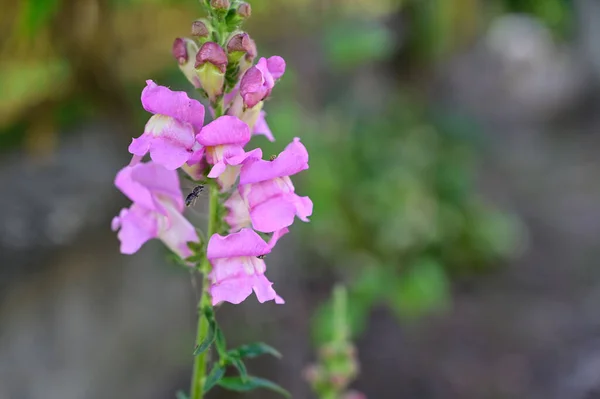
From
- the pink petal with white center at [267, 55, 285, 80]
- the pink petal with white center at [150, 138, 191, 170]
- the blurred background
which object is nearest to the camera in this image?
the pink petal with white center at [150, 138, 191, 170]

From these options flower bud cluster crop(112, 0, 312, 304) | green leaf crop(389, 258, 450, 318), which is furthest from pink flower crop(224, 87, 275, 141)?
green leaf crop(389, 258, 450, 318)

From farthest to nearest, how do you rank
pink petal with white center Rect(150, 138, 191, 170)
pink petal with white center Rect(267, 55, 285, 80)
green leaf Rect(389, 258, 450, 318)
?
green leaf Rect(389, 258, 450, 318) < pink petal with white center Rect(267, 55, 285, 80) < pink petal with white center Rect(150, 138, 191, 170)

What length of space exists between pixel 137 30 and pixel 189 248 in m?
1.62

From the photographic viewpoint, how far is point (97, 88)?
2172 mm

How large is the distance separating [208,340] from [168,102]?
0.85ft

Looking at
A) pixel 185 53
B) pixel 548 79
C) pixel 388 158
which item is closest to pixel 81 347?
pixel 185 53

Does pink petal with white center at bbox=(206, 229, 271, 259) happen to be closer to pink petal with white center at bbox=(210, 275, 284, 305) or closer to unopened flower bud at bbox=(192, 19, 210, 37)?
pink petal with white center at bbox=(210, 275, 284, 305)

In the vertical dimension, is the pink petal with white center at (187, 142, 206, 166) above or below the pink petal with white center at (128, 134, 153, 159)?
above

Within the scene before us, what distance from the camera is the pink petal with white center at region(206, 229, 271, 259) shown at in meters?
0.68

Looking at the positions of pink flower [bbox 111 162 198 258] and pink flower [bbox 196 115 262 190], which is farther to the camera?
pink flower [bbox 111 162 198 258]

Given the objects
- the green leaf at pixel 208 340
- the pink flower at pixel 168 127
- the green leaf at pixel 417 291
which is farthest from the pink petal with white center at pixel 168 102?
the green leaf at pixel 417 291

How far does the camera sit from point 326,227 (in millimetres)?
3092

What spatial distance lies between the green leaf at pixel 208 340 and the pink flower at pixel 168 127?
0.18 m

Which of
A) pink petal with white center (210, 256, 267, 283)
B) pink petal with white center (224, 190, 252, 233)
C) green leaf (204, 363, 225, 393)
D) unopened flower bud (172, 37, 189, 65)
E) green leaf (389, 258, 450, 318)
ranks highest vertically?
green leaf (389, 258, 450, 318)
